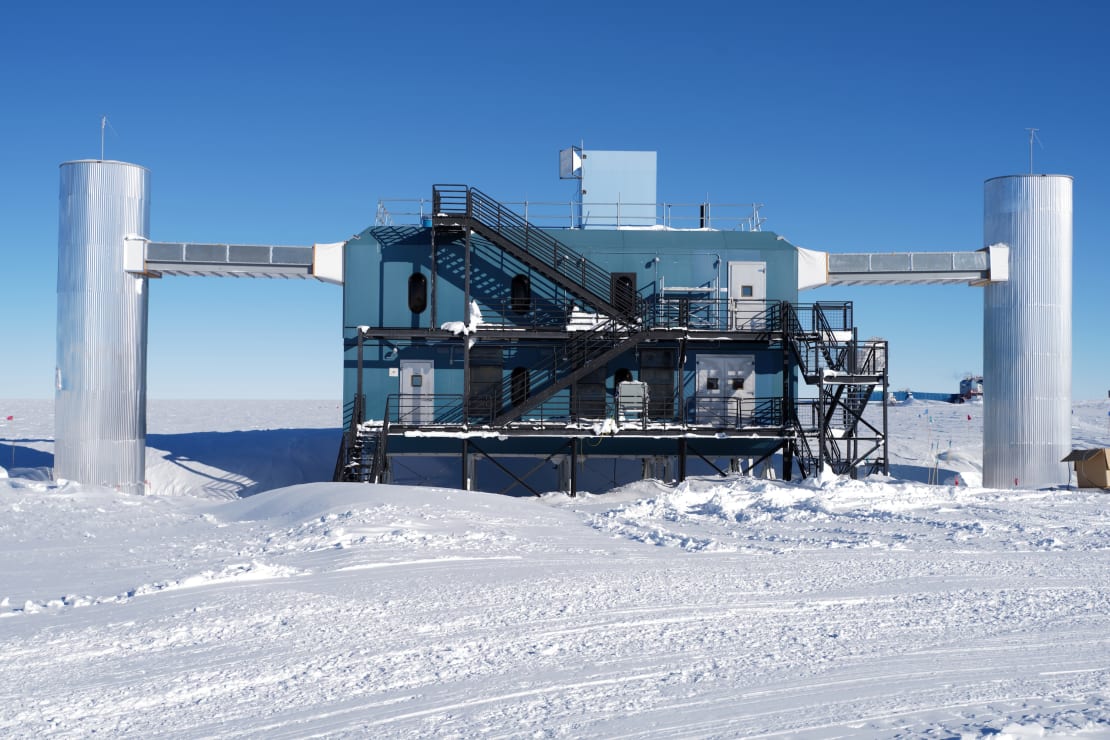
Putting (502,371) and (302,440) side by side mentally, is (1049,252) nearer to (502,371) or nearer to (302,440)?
(502,371)

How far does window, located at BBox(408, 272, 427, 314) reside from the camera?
88.0ft

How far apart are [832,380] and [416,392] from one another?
445 inches

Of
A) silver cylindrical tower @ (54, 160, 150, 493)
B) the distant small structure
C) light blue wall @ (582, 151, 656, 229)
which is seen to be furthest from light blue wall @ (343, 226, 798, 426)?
the distant small structure

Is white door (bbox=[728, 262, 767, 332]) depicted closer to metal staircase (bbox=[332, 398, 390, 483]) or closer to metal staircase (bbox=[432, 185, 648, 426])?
metal staircase (bbox=[432, 185, 648, 426])

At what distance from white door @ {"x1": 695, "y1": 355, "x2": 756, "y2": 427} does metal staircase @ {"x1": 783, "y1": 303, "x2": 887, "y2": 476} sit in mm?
1360

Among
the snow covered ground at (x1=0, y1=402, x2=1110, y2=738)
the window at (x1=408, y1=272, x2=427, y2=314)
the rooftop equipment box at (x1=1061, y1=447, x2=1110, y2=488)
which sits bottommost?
the snow covered ground at (x1=0, y1=402, x2=1110, y2=738)

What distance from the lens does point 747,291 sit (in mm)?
27328

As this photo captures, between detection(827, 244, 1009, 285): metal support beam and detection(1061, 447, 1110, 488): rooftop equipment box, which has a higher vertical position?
detection(827, 244, 1009, 285): metal support beam

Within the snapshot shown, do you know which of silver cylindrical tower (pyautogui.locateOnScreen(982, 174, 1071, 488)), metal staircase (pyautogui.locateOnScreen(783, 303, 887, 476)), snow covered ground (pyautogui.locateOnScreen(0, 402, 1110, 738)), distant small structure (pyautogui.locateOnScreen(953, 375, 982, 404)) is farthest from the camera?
distant small structure (pyautogui.locateOnScreen(953, 375, 982, 404))

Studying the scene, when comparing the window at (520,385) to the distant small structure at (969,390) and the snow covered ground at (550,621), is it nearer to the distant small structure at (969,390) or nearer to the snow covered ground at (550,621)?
the snow covered ground at (550,621)

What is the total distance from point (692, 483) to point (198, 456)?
18.7 meters

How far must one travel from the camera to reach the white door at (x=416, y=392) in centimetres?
2658

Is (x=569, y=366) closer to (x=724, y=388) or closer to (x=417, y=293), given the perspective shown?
(x=724, y=388)

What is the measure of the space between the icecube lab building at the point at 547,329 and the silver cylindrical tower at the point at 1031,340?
93 millimetres
